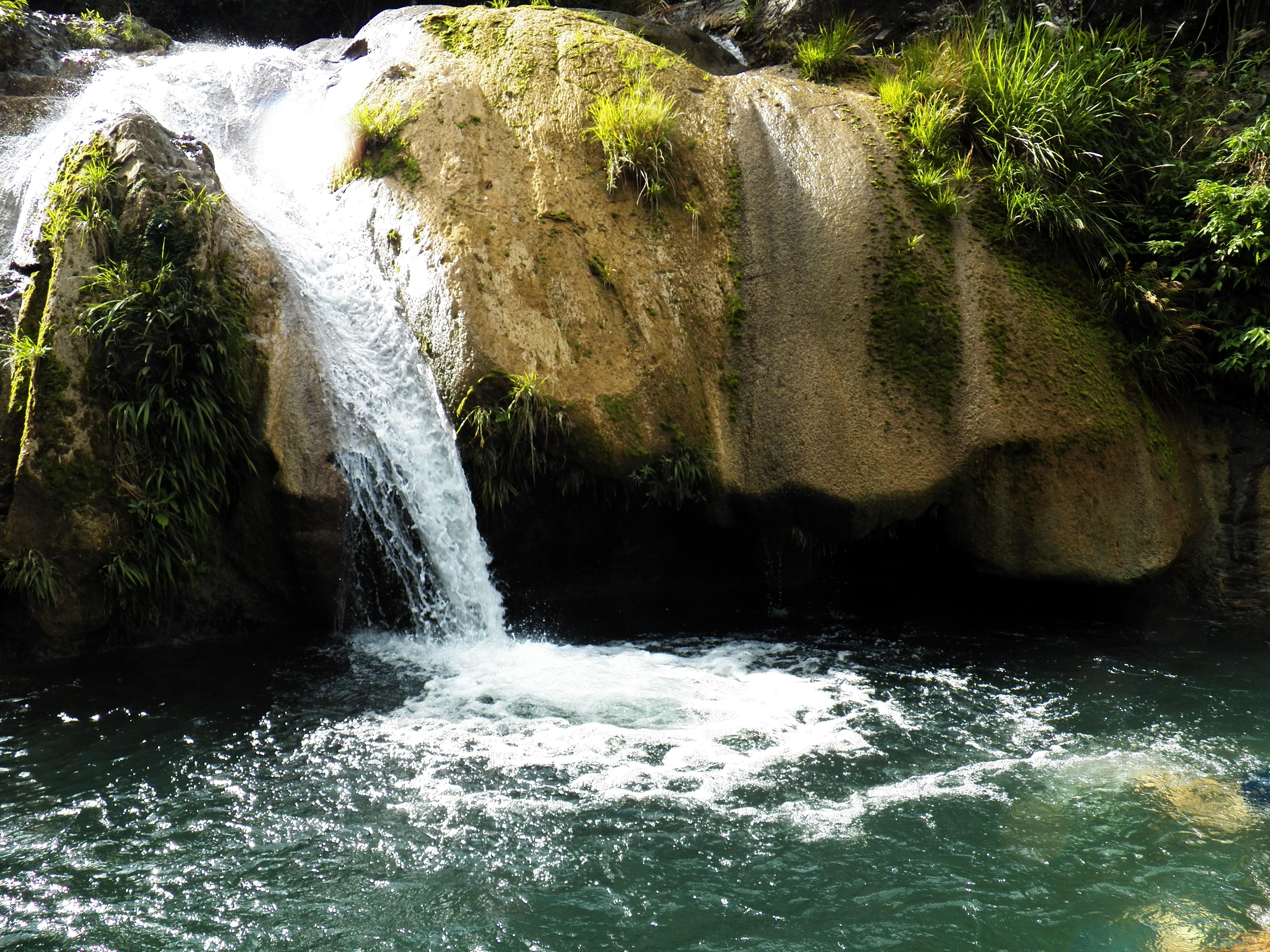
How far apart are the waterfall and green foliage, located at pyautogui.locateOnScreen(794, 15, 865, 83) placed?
404 cm

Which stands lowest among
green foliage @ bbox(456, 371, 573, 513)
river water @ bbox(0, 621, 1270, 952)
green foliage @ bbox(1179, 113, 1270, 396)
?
river water @ bbox(0, 621, 1270, 952)

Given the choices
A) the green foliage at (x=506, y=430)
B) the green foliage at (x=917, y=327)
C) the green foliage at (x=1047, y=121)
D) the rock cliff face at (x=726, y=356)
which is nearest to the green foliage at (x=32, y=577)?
the rock cliff face at (x=726, y=356)

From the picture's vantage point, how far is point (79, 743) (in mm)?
5230

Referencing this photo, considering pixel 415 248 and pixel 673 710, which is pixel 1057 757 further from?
pixel 415 248

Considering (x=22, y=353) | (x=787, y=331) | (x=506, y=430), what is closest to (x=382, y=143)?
(x=506, y=430)

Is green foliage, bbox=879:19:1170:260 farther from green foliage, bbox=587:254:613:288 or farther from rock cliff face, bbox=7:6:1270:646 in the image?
green foliage, bbox=587:254:613:288

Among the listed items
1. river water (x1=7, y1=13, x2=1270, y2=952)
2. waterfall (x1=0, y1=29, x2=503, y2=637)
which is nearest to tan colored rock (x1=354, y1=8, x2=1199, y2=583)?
waterfall (x1=0, y1=29, x2=503, y2=637)

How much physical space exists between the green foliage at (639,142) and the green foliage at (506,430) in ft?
7.26

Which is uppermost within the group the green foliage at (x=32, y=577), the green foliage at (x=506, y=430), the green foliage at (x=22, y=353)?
the green foliage at (x=22, y=353)

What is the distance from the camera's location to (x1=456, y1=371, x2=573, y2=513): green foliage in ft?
22.8

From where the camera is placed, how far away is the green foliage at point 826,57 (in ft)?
31.6

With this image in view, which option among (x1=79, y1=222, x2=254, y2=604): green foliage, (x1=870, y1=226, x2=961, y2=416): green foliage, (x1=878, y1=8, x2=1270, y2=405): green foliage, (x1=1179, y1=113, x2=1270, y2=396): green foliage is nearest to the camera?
(x1=79, y1=222, x2=254, y2=604): green foliage

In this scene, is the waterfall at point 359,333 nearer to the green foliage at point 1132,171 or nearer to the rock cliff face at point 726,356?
the rock cliff face at point 726,356

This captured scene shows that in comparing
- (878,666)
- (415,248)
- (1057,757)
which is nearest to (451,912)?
(1057,757)
